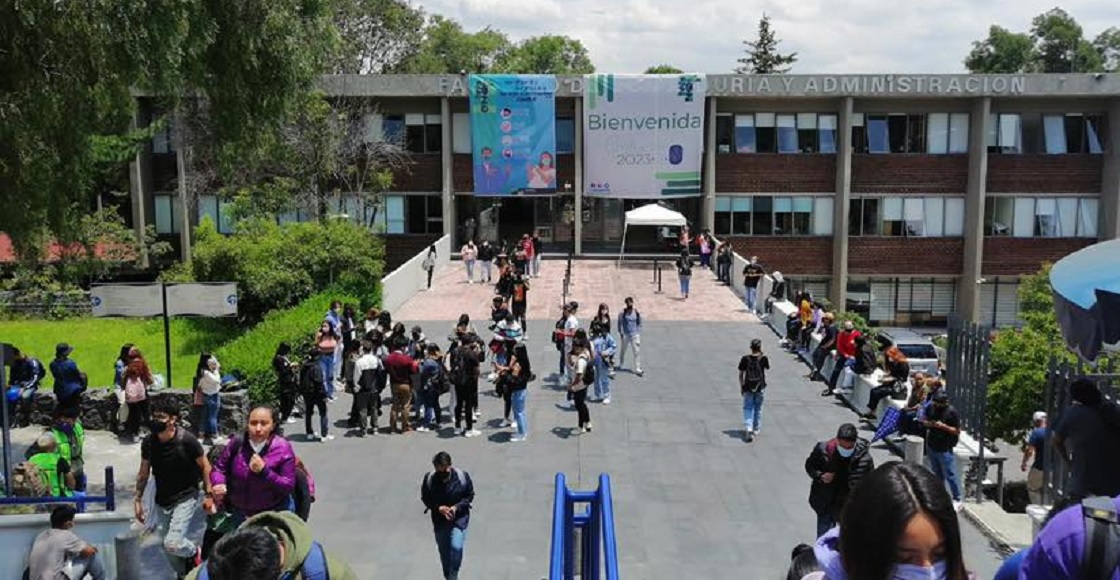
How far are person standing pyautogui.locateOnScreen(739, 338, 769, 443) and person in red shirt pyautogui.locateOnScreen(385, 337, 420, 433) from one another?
485cm

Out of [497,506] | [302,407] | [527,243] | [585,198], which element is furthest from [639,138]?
[497,506]

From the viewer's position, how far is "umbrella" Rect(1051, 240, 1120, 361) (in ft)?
17.4

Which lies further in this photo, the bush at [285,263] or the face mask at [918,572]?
the bush at [285,263]

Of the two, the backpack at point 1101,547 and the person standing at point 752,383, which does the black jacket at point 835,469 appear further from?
the person standing at point 752,383

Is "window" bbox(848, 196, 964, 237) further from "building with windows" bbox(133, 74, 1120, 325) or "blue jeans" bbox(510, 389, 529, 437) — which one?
"blue jeans" bbox(510, 389, 529, 437)

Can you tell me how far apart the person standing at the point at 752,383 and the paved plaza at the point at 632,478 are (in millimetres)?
271

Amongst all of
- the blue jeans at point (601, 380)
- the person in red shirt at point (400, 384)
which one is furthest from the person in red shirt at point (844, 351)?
the person in red shirt at point (400, 384)

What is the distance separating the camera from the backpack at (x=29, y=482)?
30.5 ft

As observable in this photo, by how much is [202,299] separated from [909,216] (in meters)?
30.0

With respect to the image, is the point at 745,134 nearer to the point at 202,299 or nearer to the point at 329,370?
the point at 329,370

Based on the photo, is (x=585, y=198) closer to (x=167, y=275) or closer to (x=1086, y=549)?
(x=167, y=275)

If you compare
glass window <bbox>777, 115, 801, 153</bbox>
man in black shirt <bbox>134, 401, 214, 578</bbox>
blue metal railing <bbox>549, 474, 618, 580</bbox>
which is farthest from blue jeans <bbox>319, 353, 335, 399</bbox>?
glass window <bbox>777, 115, 801, 153</bbox>

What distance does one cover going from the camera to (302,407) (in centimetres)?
1594

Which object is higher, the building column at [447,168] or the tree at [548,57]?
the tree at [548,57]
